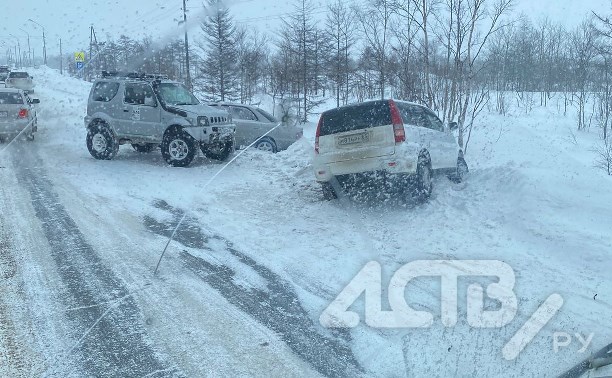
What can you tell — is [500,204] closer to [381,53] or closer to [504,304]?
[504,304]

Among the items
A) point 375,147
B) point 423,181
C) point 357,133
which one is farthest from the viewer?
point 423,181

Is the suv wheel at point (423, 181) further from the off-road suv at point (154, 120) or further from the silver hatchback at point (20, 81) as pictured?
the silver hatchback at point (20, 81)

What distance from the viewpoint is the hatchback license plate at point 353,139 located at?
29.7 feet

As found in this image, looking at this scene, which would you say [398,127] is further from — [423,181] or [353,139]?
[423,181]

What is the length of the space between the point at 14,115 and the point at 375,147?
12504mm

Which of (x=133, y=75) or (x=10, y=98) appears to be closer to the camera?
(x=133, y=75)

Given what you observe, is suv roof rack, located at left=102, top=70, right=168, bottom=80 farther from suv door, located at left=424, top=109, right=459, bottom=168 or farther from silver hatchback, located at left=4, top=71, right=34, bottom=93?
silver hatchback, located at left=4, top=71, right=34, bottom=93

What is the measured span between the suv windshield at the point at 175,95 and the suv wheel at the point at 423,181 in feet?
21.3

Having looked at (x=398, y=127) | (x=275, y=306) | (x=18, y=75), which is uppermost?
(x=18, y=75)

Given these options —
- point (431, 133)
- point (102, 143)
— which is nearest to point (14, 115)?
point (102, 143)

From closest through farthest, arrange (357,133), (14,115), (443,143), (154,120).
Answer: (357,133) → (443,143) → (154,120) → (14,115)

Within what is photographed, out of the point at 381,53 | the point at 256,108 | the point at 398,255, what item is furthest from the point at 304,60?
the point at 398,255

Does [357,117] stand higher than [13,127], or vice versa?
[357,117]

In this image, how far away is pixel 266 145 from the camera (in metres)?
15.7
